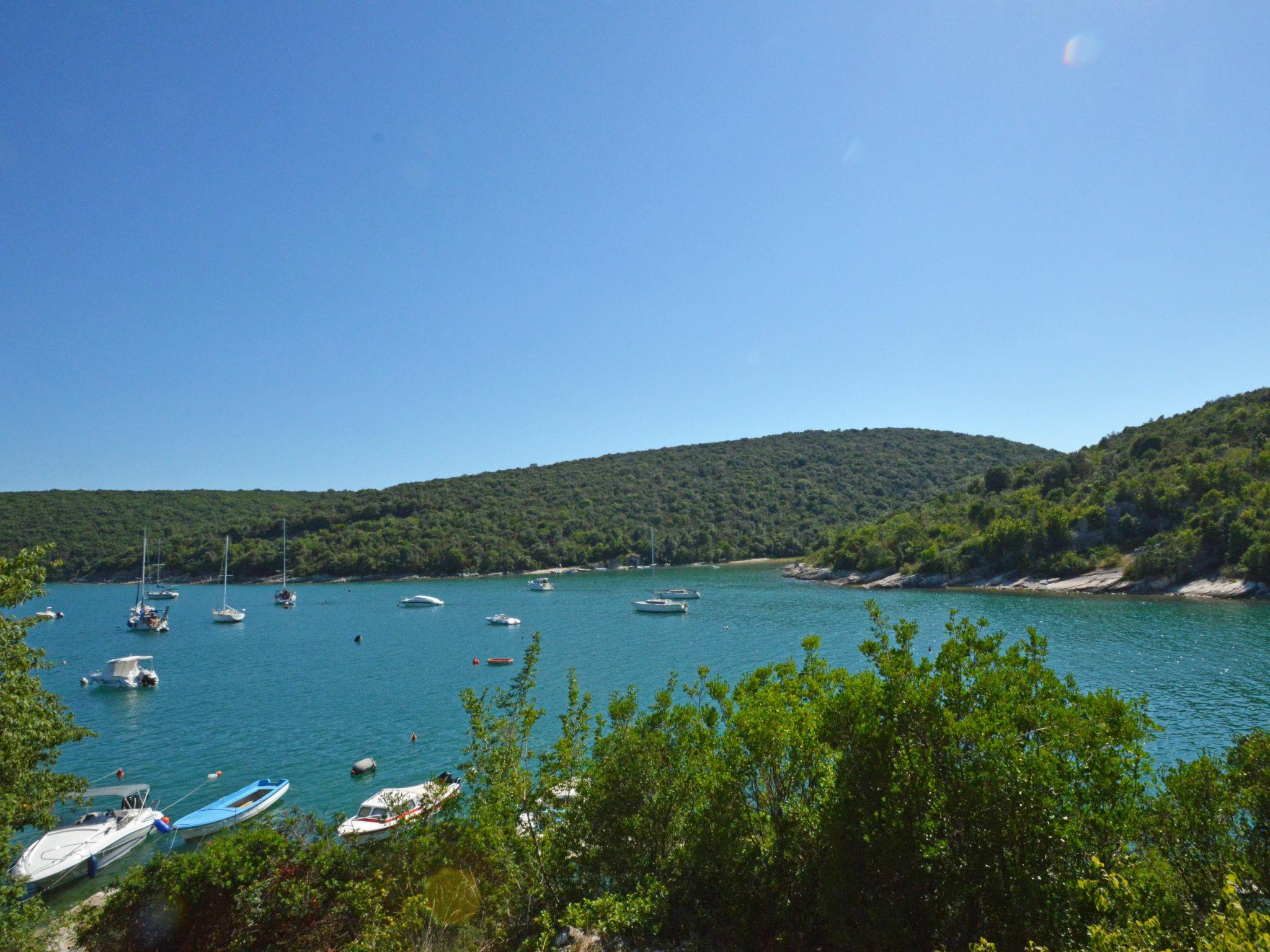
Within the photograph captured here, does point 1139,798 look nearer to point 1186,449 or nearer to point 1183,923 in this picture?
point 1183,923

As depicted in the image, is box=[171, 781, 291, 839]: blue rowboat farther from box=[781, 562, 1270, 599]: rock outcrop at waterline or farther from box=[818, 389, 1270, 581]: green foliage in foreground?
box=[818, 389, 1270, 581]: green foliage in foreground

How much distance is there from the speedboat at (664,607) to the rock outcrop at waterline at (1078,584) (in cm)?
2945

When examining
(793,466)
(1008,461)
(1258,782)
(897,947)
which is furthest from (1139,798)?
(1008,461)

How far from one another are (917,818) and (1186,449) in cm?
9847

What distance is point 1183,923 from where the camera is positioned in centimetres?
597

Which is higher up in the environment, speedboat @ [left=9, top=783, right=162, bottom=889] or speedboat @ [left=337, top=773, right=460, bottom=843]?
speedboat @ [left=337, top=773, right=460, bottom=843]

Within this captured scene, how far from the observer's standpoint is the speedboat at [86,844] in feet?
62.9

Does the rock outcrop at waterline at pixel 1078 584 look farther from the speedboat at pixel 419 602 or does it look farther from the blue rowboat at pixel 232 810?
the blue rowboat at pixel 232 810

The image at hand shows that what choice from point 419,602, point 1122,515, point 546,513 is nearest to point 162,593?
point 419,602

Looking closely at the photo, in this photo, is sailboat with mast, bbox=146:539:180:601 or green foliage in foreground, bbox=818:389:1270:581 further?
sailboat with mast, bbox=146:539:180:601

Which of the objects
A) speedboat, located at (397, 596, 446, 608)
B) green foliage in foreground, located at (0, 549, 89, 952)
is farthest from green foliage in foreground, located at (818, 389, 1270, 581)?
green foliage in foreground, located at (0, 549, 89, 952)

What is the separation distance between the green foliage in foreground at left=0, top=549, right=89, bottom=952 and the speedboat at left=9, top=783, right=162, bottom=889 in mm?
5800

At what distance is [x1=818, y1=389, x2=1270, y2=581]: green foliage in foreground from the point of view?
212ft

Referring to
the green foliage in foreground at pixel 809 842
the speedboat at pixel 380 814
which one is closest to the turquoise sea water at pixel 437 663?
the speedboat at pixel 380 814
